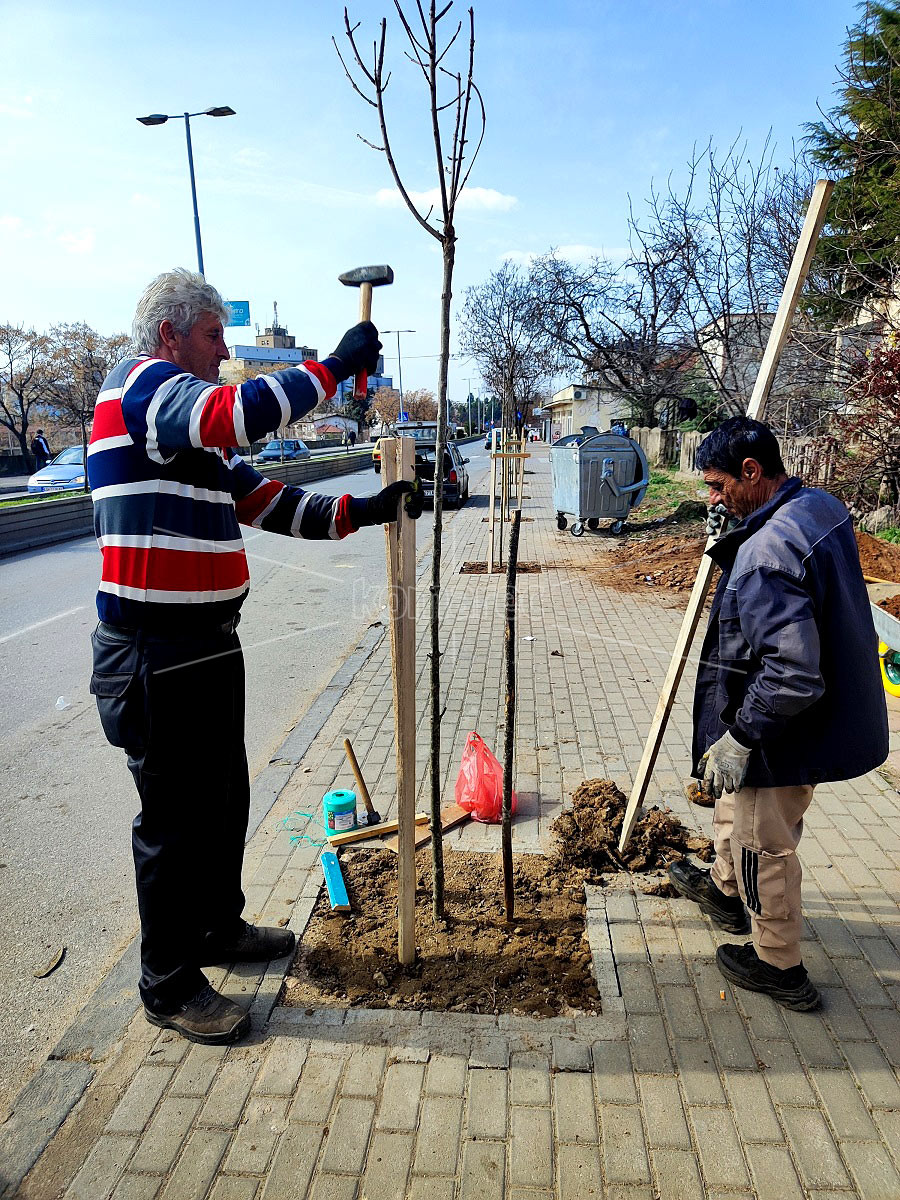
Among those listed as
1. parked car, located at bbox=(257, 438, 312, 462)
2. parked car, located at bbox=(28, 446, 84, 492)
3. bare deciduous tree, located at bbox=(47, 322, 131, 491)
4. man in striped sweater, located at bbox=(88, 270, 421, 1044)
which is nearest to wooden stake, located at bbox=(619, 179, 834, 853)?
man in striped sweater, located at bbox=(88, 270, 421, 1044)

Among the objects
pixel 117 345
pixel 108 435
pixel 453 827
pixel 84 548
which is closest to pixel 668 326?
pixel 84 548

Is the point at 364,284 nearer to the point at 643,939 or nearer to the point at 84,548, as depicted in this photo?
the point at 643,939

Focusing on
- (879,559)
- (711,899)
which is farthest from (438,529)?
(879,559)

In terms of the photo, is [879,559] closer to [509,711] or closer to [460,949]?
[509,711]

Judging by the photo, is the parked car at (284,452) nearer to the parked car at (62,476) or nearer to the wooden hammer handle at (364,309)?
the parked car at (62,476)

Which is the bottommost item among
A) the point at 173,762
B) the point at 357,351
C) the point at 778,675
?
the point at 173,762

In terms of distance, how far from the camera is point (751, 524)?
2.36 metres

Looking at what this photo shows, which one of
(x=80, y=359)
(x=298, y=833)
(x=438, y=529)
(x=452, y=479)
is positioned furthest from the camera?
(x=80, y=359)

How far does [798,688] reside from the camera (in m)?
2.14

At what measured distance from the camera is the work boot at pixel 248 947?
274 centimetres

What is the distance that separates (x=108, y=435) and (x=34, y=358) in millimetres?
37632

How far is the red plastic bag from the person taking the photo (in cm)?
381

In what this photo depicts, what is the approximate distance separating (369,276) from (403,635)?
1087mm

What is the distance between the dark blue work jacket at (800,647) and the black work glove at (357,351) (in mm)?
1255
